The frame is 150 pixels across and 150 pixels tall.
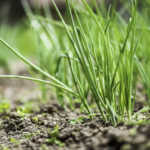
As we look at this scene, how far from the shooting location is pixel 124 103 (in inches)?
41.7

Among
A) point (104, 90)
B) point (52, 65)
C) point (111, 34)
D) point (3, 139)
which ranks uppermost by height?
point (111, 34)

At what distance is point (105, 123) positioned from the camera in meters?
1.04

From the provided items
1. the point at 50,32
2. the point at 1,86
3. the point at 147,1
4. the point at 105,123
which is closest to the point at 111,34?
the point at 50,32

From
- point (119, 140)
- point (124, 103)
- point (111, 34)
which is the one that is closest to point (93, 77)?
point (124, 103)

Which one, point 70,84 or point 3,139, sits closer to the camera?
point 3,139

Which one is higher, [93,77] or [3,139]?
[93,77]

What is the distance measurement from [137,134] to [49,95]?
154 centimetres

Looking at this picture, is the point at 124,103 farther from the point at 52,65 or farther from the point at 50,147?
the point at 52,65

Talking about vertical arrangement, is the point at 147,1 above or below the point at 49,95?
above

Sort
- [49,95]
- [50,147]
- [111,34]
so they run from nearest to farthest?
[50,147], [111,34], [49,95]

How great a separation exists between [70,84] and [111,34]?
501 mm

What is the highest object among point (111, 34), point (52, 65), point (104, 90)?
point (111, 34)

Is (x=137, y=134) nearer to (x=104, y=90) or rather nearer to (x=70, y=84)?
(x=104, y=90)

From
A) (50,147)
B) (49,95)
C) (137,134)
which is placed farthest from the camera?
(49,95)
